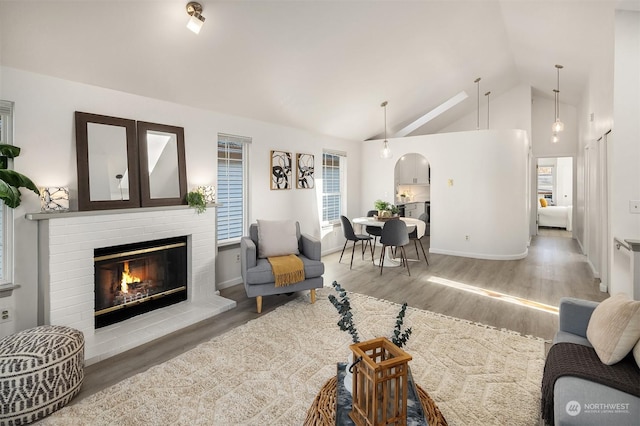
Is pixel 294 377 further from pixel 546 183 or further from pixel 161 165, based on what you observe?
pixel 546 183

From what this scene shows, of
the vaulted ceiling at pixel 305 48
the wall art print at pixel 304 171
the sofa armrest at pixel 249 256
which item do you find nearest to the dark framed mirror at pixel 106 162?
the vaulted ceiling at pixel 305 48

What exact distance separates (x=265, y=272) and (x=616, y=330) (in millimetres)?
2930

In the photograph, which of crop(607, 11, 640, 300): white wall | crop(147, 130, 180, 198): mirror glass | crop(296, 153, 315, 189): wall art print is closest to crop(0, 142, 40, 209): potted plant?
crop(147, 130, 180, 198): mirror glass

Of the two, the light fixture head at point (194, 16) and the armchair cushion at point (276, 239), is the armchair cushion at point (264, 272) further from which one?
the light fixture head at point (194, 16)

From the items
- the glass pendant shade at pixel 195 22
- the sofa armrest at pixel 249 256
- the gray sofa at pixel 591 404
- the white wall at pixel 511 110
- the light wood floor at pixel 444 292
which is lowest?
the light wood floor at pixel 444 292

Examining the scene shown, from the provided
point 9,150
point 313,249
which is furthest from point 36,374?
point 313,249

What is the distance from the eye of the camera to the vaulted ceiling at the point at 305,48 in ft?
9.04

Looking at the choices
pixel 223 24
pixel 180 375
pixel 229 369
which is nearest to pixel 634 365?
pixel 229 369

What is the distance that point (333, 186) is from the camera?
717cm

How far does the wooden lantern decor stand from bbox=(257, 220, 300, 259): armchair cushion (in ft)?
8.90

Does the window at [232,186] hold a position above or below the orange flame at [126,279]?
above

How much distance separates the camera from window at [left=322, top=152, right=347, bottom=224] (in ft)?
22.6

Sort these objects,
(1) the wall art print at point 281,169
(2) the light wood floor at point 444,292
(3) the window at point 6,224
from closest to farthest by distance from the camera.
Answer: (3) the window at point 6,224 < (2) the light wood floor at point 444,292 < (1) the wall art print at point 281,169

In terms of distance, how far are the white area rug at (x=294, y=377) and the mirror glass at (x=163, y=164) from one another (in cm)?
178
